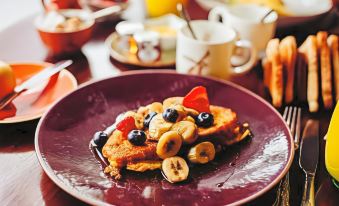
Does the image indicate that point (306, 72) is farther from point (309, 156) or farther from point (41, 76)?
point (41, 76)

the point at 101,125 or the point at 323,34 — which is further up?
the point at 323,34

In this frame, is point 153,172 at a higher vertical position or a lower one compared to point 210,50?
lower

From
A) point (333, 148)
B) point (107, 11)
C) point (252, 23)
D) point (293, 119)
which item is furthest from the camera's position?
point (107, 11)

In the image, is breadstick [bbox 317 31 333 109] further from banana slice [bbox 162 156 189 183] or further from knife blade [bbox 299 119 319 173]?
banana slice [bbox 162 156 189 183]

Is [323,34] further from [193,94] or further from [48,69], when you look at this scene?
[48,69]

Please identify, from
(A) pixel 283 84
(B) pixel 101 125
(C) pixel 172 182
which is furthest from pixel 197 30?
(C) pixel 172 182

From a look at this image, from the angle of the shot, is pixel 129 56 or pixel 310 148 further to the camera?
pixel 129 56

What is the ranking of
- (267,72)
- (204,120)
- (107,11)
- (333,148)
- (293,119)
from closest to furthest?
(333,148), (204,120), (293,119), (267,72), (107,11)

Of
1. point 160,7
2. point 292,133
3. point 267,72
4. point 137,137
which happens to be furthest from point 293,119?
point 160,7
